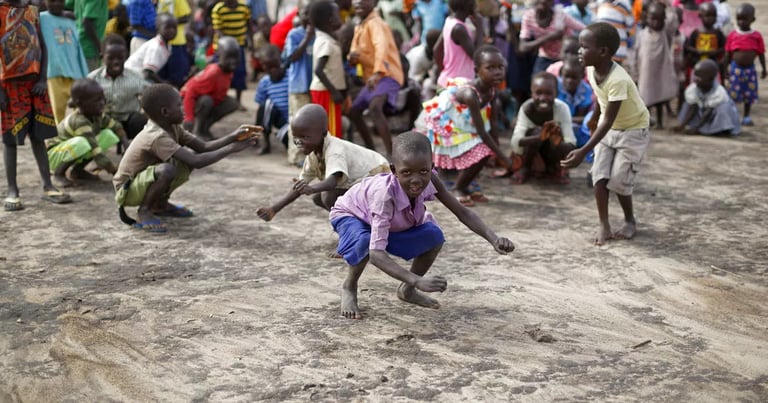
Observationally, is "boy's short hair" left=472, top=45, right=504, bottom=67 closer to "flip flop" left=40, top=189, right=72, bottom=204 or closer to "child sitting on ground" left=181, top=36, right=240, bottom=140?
"child sitting on ground" left=181, top=36, right=240, bottom=140

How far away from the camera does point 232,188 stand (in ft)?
22.0

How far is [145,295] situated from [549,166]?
3783 millimetres

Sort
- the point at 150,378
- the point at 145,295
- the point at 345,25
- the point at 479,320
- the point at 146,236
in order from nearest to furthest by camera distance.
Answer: the point at 150,378 < the point at 479,320 < the point at 145,295 < the point at 146,236 < the point at 345,25

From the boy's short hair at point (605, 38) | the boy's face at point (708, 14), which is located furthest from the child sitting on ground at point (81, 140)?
the boy's face at point (708, 14)

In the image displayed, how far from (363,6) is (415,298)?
366 centimetres

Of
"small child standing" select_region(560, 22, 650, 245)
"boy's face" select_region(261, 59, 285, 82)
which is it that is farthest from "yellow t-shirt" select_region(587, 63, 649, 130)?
"boy's face" select_region(261, 59, 285, 82)

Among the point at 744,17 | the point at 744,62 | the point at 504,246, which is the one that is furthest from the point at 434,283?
the point at 744,17

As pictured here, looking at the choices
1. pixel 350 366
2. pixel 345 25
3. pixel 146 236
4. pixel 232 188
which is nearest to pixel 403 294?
pixel 350 366

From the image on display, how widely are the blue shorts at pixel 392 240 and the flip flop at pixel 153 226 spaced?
6.44 feet

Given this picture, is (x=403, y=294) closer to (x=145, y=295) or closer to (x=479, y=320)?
(x=479, y=320)

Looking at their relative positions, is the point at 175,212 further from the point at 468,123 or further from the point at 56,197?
the point at 468,123

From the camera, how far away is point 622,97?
16.3 ft

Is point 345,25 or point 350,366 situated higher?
point 345,25

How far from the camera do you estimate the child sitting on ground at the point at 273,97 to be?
7.94 m
